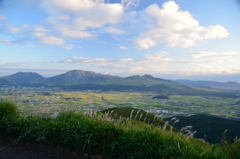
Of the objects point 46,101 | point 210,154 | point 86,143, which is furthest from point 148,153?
point 46,101

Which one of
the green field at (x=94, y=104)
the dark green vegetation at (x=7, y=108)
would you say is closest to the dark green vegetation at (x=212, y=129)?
the green field at (x=94, y=104)

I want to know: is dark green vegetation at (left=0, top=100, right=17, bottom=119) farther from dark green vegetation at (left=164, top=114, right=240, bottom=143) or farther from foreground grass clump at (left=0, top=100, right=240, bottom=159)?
dark green vegetation at (left=164, top=114, right=240, bottom=143)

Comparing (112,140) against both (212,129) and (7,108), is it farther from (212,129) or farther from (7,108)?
(212,129)

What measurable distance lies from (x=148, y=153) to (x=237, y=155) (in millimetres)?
2297

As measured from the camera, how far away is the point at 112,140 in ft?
16.7

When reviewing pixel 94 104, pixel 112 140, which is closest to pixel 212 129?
pixel 112 140

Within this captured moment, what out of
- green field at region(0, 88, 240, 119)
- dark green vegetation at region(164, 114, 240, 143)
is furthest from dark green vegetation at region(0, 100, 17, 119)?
dark green vegetation at region(164, 114, 240, 143)

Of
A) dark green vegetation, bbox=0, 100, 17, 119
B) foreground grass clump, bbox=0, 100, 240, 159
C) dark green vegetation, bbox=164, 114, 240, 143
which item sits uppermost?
dark green vegetation, bbox=0, 100, 17, 119

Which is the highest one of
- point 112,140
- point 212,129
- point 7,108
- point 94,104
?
point 7,108

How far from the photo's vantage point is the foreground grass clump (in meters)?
4.21

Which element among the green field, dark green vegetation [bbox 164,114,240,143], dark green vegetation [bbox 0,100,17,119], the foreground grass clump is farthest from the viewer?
dark green vegetation [bbox 164,114,240,143]

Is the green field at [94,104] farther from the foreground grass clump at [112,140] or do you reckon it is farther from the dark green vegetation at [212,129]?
the dark green vegetation at [212,129]

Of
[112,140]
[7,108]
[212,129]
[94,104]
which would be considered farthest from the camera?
[94,104]

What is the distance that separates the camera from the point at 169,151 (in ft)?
13.7
